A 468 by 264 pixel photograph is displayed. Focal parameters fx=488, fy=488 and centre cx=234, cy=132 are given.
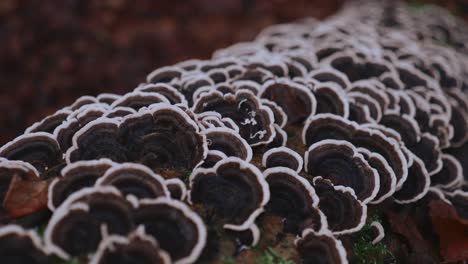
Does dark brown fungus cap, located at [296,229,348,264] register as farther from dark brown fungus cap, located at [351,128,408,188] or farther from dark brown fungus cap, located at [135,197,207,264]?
dark brown fungus cap, located at [351,128,408,188]

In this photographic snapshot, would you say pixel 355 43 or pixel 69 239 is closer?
pixel 69 239

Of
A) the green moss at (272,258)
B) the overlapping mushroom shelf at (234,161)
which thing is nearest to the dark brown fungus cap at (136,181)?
the overlapping mushroom shelf at (234,161)

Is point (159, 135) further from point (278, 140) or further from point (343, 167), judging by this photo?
point (343, 167)

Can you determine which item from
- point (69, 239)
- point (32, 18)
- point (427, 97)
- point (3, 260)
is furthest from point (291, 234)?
point (32, 18)

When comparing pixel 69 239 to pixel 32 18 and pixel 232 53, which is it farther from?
pixel 32 18

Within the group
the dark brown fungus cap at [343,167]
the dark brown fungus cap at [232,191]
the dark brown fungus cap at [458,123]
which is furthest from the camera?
the dark brown fungus cap at [458,123]

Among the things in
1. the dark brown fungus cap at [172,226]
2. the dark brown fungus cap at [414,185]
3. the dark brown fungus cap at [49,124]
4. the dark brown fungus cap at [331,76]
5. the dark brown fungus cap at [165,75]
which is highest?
the dark brown fungus cap at [49,124]

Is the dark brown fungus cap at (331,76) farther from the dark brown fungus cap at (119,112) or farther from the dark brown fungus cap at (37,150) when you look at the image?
the dark brown fungus cap at (37,150)

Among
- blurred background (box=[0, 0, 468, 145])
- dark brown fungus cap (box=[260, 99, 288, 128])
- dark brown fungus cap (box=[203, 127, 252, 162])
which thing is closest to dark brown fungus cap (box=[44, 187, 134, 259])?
dark brown fungus cap (box=[203, 127, 252, 162])
